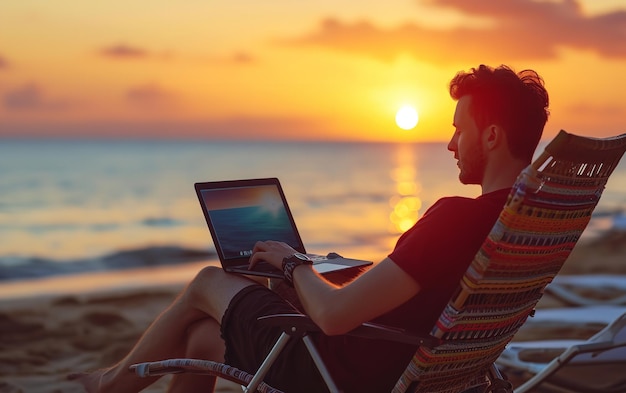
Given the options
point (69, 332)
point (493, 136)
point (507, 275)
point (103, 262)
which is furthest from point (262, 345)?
point (103, 262)

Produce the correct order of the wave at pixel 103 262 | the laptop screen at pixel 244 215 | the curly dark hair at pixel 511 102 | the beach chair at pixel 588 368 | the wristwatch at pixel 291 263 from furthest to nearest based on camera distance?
1. the wave at pixel 103 262
2. the beach chair at pixel 588 368
3. the laptop screen at pixel 244 215
4. the wristwatch at pixel 291 263
5. the curly dark hair at pixel 511 102

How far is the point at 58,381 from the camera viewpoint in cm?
464

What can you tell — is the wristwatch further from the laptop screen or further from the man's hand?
the laptop screen

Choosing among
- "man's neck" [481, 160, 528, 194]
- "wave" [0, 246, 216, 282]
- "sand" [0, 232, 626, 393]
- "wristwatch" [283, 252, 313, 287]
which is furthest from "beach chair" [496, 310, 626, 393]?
"wave" [0, 246, 216, 282]

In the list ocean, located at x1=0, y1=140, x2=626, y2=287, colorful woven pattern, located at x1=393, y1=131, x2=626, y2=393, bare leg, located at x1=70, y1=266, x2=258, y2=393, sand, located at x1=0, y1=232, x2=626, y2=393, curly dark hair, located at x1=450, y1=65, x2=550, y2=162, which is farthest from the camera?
ocean, located at x1=0, y1=140, x2=626, y2=287

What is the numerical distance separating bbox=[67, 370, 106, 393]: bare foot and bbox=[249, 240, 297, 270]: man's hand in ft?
2.89

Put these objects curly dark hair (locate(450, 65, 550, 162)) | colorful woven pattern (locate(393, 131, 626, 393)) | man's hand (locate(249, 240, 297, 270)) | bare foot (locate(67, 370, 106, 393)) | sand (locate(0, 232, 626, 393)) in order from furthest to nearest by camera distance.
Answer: sand (locate(0, 232, 626, 393)) < bare foot (locate(67, 370, 106, 393)) < man's hand (locate(249, 240, 297, 270)) < curly dark hair (locate(450, 65, 550, 162)) < colorful woven pattern (locate(393, 131, 626, 393))

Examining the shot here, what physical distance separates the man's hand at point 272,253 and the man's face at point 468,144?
0.61 m

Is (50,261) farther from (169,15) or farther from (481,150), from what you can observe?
(169,15)

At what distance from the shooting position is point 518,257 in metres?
2.39

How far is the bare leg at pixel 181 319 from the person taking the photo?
2.98m

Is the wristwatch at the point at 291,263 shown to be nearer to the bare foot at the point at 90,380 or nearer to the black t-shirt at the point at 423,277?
the black t-shirt at the point at 423,277

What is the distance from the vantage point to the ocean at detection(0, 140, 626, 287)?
14328 mm

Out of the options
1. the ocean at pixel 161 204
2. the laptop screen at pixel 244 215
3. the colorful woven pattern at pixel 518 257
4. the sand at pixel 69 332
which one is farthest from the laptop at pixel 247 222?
the ocean at pixel 161 204
